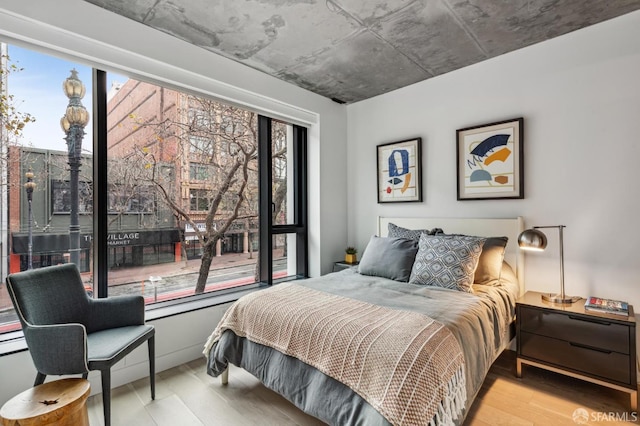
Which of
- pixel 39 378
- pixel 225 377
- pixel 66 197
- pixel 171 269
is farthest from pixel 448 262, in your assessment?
pixel 66 197

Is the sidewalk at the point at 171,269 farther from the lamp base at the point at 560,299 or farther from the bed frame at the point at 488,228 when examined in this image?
the lamp base at the point at 560,299

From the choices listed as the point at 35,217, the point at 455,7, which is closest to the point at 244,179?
the point at 35,217

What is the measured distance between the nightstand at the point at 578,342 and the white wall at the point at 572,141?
37cm

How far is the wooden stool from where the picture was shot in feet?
4.55

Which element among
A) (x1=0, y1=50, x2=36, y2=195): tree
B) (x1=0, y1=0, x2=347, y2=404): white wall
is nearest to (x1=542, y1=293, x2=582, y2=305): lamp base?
(x1=0, y1=0, x2=347, y2=404): white wall

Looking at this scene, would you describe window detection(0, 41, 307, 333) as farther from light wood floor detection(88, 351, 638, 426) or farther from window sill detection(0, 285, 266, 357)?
light wood floor detection(88, 351, 638, 426)

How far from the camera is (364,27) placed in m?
2.44

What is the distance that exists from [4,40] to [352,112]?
3.24 m

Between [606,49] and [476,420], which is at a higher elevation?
[606,49]

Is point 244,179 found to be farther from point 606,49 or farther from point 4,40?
point 606,49

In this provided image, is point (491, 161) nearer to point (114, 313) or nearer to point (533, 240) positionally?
point (533, 240)

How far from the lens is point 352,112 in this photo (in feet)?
13.6

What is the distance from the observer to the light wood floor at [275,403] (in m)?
1.91

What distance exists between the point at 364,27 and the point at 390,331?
219 centimetres
